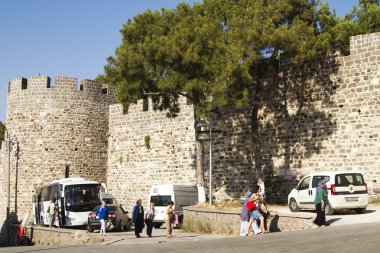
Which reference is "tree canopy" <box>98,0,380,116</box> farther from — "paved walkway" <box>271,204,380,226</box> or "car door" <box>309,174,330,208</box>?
"paved walkway" <box>271,204,380,226</box>

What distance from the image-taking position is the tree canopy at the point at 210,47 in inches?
734

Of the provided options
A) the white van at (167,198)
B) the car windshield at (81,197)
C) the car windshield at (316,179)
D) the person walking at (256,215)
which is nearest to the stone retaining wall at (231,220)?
the person walking at (256,215)

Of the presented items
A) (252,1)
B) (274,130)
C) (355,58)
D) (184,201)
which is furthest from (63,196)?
(355,58)

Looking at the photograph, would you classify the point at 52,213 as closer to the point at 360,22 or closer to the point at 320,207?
the point at 320,207

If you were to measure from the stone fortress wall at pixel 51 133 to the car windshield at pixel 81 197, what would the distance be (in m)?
5.43

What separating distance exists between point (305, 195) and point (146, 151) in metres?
12.0

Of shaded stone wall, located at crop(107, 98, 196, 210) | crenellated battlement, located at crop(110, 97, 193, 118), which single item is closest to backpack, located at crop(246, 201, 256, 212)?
shaded stone wall, located at crop(107, 98, 196, 210)

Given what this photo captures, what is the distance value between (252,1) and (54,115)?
42.7 feet

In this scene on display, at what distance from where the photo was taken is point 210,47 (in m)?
19.5

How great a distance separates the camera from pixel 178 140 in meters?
25.8

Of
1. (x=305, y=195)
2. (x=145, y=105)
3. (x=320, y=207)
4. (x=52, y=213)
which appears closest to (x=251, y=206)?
(x=320, y=207)

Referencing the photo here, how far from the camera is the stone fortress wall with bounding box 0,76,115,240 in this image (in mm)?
27906

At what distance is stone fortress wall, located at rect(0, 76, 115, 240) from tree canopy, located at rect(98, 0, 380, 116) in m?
7.99

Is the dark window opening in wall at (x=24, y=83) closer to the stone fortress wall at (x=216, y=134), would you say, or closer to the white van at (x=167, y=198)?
the stone fortress wall at (x=216, y=134)
